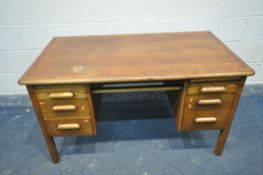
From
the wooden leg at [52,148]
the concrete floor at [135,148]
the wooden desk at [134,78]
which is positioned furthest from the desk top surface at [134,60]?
the concrete floor at [135,148]

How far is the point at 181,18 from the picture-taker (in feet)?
5.45

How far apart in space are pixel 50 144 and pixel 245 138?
4.70ft

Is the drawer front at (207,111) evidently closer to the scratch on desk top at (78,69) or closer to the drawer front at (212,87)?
the drawer front at (212,87)

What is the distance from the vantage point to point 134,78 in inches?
40.4

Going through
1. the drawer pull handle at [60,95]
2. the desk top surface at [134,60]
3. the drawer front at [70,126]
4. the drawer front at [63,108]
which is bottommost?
the drawer front at [70,126]

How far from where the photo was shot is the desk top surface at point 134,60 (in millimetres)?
1045

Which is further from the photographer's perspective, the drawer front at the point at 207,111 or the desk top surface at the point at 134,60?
the drawer front at the point at 207,111

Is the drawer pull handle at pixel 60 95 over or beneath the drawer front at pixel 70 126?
over

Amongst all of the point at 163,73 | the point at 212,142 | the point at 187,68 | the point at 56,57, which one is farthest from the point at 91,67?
the point at 212,142

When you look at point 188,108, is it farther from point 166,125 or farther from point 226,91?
point 166,125

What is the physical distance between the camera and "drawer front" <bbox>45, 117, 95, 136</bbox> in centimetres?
121

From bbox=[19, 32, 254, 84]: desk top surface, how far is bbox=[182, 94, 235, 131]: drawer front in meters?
0.17

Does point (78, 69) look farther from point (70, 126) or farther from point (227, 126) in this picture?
point (227, 126)

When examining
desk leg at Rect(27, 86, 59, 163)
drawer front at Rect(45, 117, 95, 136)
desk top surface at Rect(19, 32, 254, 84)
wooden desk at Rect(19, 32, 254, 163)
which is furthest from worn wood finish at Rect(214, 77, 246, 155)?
desk leg at Rect(27, 86, 59, 163)
